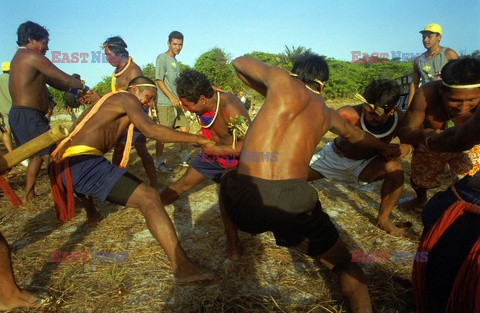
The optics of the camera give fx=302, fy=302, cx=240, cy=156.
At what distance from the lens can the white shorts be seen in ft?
10.9

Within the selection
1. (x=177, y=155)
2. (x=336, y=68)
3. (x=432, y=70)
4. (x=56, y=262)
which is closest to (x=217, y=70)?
(x=336, y=68)

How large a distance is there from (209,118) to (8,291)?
7.00 feet

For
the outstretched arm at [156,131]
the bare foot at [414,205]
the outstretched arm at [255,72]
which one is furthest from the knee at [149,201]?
Result: the bare foot at [414,205]

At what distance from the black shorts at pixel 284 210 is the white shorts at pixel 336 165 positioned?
4.97 feet

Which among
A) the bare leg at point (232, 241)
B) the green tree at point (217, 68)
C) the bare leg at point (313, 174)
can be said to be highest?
the green tree at point (217, 68)

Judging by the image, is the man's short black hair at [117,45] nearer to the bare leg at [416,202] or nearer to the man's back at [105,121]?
the man's back at [105,121]

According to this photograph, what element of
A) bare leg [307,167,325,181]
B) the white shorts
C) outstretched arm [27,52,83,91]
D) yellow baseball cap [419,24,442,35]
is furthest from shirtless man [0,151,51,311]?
yellow baseball cap [419,24,442,35]

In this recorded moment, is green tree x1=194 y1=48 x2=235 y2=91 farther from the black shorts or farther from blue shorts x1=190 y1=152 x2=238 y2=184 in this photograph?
the black shorts

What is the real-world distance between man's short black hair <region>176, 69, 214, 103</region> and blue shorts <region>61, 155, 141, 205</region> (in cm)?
93

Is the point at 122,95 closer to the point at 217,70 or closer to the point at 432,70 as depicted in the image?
the point at 432,70

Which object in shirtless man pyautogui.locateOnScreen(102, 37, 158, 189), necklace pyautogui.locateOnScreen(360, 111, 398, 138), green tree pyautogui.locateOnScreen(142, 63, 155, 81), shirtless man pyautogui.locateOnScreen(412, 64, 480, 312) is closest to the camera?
shirtless man pyautogui.locateOnScreen(412, 64, 480, 312)

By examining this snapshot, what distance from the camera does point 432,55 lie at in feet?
15.4

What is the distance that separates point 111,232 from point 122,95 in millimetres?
1566

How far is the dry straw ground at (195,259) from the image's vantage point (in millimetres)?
2248
